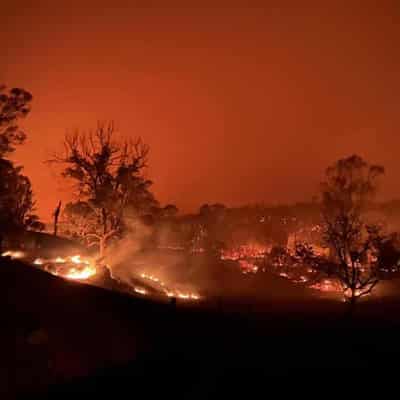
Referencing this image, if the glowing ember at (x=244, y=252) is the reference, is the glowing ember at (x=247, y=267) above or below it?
below

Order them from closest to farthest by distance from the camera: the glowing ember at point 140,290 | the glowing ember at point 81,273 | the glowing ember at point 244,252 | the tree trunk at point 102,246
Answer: the glowing ember at point 81,273, the glowing ember at point 140,290, the tree trunk at point 102,246, the glowing ember at point 244,252

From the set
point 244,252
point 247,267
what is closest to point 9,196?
point 247,267

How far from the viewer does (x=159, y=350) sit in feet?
41.4

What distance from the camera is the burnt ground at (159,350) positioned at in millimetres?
9656

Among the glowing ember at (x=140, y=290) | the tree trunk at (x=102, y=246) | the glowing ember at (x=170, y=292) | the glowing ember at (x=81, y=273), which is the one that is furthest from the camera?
the glowing ember at (x=170, y=292)

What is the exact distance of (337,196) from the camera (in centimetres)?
2456

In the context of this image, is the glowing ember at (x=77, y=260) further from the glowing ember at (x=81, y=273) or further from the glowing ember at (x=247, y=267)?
the glowing ember at (x=247, y=267)

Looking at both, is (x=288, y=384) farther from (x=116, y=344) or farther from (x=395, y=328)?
(x=395, y=328)

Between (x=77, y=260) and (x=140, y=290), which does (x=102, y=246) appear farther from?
(x=140, y=290)

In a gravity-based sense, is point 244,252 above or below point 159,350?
above

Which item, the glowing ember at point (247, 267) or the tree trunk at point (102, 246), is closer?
the tree trunk at point (102, 246)

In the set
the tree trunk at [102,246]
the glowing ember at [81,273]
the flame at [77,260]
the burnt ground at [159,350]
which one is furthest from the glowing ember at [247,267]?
the burnt ground at [159,350]

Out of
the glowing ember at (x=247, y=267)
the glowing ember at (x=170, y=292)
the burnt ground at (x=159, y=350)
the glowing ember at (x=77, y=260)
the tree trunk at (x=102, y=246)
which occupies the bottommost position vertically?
the glowing ember at (x=170, y=292)

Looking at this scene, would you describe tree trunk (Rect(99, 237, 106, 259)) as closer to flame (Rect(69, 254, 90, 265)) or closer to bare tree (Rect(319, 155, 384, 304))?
flame (Rect(69, 254, 90, 265))
